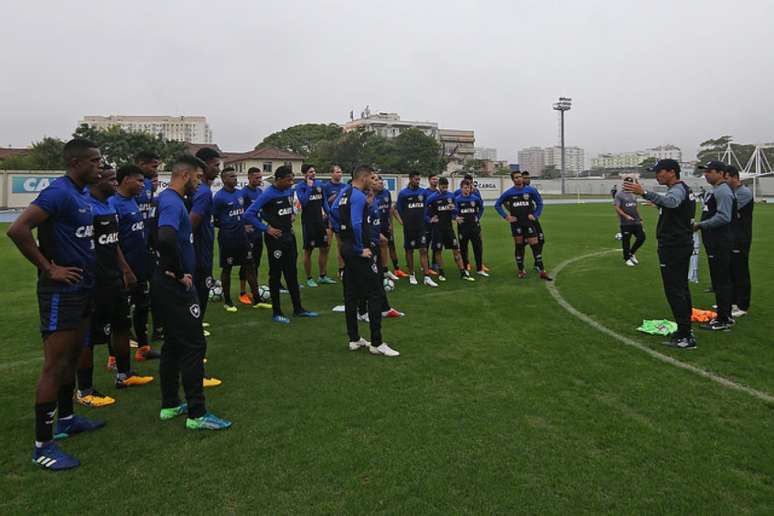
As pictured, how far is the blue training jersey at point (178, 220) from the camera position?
155 inches

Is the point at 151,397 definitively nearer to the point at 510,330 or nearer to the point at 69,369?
the point at 69,369

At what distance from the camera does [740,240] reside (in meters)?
7.17

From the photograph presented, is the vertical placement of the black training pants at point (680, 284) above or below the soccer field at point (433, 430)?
above

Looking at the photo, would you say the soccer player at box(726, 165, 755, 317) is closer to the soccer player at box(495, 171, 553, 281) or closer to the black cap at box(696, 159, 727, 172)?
the black cap at box(696, 159, 727, 172)

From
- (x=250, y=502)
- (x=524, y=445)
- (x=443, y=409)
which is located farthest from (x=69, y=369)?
(x=524, y=445)

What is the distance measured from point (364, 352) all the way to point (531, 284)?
5169 millimetres

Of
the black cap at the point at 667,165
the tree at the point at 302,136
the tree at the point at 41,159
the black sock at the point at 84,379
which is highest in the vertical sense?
the tree at the point at 302,136

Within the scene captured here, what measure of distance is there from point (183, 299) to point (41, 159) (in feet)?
184

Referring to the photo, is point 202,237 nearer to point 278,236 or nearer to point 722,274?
point 278,236

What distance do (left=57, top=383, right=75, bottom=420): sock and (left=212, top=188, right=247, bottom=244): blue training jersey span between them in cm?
435

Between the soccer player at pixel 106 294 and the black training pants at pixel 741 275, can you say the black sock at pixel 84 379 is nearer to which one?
the soccer player at pixel 106 294

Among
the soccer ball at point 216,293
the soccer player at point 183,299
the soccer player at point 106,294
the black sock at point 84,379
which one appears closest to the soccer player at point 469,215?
the soccer ball at point 216,293

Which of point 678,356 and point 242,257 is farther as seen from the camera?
point 242,257

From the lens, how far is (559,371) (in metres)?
5.21
